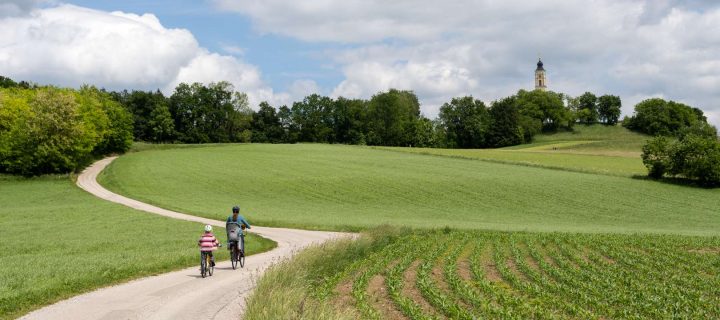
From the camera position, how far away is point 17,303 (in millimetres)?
15742

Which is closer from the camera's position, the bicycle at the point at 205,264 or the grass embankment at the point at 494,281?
the grass embankment at the point at 494,281

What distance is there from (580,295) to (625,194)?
49.1 m

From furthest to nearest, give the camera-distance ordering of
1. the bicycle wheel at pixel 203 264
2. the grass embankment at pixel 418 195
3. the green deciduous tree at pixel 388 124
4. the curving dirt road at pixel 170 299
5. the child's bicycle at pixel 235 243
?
the green deciduous tree at pixel 388 124 < the grass embankment at pixel 418 195 < the child's bicycle at pixel 235 243 < the bicycle wheel at pixel 203 264 < the curving dirt road at pixel 170 299

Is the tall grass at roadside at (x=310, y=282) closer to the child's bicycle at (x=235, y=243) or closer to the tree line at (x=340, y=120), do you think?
the child's bicycle at (x=235, y=243)

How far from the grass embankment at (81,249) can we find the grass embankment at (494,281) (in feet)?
19.9

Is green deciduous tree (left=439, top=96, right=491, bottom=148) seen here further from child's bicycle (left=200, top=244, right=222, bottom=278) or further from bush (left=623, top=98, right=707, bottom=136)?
child's bicycle (left=200, top=244, right=222, bottom=278)

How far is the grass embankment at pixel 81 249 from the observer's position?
17641 mm

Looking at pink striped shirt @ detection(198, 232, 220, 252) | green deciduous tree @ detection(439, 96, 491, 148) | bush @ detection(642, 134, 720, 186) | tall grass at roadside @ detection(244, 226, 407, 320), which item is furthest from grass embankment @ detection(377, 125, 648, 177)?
pink striped shirt @ detection(198, 232, 220, 252)

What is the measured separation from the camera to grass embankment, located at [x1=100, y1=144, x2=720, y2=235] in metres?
48.8

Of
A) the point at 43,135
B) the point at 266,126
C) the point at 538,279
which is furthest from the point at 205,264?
the point at 266,126

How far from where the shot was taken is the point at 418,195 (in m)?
61.3

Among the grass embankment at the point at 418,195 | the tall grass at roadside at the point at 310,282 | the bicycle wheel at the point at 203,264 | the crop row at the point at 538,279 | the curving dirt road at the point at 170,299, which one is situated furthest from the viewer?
the grass embankment at the point at 418,195

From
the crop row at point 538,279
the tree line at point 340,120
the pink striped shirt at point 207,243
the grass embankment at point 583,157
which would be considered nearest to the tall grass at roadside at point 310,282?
the crop row at point 538,279

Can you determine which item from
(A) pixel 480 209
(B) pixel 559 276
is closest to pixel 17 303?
(B) pixel 559 276
